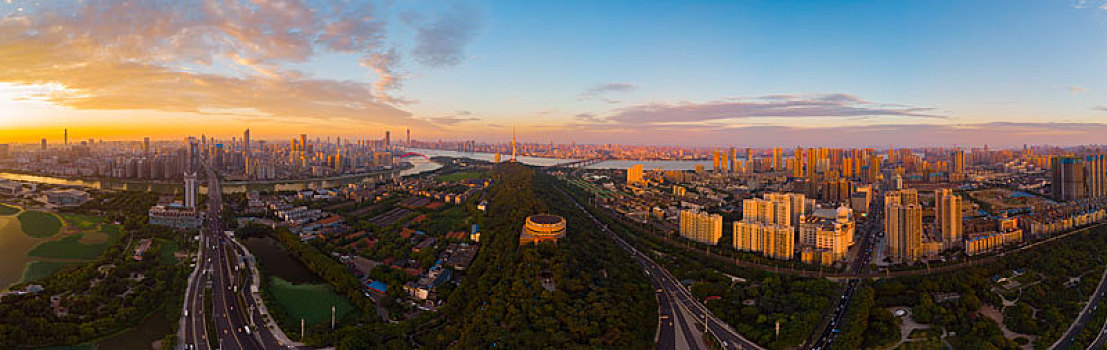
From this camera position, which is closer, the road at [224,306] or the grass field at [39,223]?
the road at [224,306]

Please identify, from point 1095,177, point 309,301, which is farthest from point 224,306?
point 1095,177

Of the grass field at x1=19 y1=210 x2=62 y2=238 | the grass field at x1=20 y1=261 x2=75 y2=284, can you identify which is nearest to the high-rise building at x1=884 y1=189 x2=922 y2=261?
the grass field at x1=20 y1=261 x2=75 y2=284

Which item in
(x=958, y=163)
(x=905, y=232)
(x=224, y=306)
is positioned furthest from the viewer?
(x=958, y=163)

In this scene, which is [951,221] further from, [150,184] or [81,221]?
[150,184]

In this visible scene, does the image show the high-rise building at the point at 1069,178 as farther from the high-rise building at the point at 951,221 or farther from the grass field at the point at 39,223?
the grass field at the point at 39,223

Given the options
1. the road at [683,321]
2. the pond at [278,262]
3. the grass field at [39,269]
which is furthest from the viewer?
the pond at [278,262]

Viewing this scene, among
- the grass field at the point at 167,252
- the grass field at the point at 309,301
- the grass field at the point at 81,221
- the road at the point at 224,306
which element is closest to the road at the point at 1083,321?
the grass field at the point at 309,301

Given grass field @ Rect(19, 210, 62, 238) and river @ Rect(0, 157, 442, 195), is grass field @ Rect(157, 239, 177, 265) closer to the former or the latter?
grass field @ Rect(19, 210, 62, 238)

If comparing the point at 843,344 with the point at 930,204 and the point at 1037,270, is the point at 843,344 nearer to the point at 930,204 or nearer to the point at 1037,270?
the point at 1037,270
